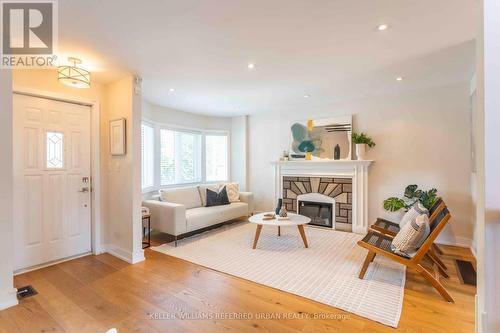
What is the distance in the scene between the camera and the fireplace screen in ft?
15.3

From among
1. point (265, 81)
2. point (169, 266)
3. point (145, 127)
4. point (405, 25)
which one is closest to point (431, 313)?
point (405, 25)

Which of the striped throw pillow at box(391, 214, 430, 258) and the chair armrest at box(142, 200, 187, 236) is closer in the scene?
the striped throw pillow at box(391, 214, 430, 258)

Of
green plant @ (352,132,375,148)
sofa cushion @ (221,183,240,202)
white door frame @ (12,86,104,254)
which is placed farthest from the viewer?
sofa cushion @ (221,183,240,202)

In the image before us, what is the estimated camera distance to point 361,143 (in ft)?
13.8

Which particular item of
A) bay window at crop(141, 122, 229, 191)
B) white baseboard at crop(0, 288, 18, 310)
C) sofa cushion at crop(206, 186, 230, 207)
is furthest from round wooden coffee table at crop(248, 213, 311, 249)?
white baseboard at crop(0, 288, 18, 310)

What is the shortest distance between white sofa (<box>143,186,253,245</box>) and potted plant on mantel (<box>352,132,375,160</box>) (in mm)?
2364

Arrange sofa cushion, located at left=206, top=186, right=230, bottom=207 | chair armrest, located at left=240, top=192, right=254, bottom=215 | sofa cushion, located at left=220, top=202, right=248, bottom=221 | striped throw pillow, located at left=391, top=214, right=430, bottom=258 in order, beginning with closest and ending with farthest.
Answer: striped throw pillow, located at left=391, top=214, right=430, bottom=258 → sofa cushion, located at left=220, top=202, right=248, bottom=221 → sofa cushion, located at left=206, top=186, right=230, bottom=207 → chair armrest, located at left=240, top=192, right=254, bottom=215

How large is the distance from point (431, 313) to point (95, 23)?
3.71 meters

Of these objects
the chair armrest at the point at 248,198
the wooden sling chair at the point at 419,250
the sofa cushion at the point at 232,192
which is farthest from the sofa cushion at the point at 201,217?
the wooden sling chair at the point at 419,250

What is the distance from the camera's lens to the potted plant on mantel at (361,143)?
419cm

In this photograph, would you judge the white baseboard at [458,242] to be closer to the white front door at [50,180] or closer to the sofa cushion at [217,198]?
the sofa cushion at [217,198]

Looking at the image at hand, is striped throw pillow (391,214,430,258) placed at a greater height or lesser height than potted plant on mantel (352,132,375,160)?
lesser

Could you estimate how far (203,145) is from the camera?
5.78 m

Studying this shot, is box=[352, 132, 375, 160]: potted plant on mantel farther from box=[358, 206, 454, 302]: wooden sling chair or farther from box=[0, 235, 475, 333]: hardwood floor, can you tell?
box=[0, 235, 475, 333]: hardwood floor
